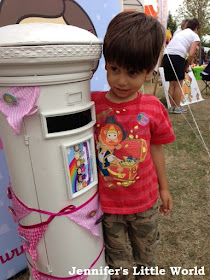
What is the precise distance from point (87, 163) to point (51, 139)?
21cm

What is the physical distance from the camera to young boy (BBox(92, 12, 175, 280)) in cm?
95

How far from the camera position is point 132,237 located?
4.46ft

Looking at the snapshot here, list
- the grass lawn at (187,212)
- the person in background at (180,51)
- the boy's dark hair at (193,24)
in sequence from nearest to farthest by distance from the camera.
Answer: the grass lawn at (187,212), the person in background at (180,51), the boy's dark hair at (193,24)

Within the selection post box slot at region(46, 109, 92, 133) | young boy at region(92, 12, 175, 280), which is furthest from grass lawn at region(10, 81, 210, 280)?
post box slot at region(46, 109, 92, 133)

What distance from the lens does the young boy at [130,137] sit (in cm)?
95

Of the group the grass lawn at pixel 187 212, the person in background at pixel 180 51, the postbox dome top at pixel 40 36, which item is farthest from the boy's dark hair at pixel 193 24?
the postbox dome top at pixel 40 36

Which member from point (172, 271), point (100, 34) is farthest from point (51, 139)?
point (172, 271)

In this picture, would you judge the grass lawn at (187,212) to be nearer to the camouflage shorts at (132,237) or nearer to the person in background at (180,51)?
the camouflage shorts at (132,237)

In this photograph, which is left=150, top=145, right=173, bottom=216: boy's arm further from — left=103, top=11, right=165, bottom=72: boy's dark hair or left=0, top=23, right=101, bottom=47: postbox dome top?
left=0, top=23, right=101, bottom=47: postbox dome top

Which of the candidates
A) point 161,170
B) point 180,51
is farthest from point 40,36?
point 180,51

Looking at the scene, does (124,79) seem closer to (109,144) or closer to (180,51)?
(109,144)

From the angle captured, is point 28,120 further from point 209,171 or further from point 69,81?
point 209,171

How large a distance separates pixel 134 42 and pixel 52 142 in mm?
479

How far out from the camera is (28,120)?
0.89 metres
